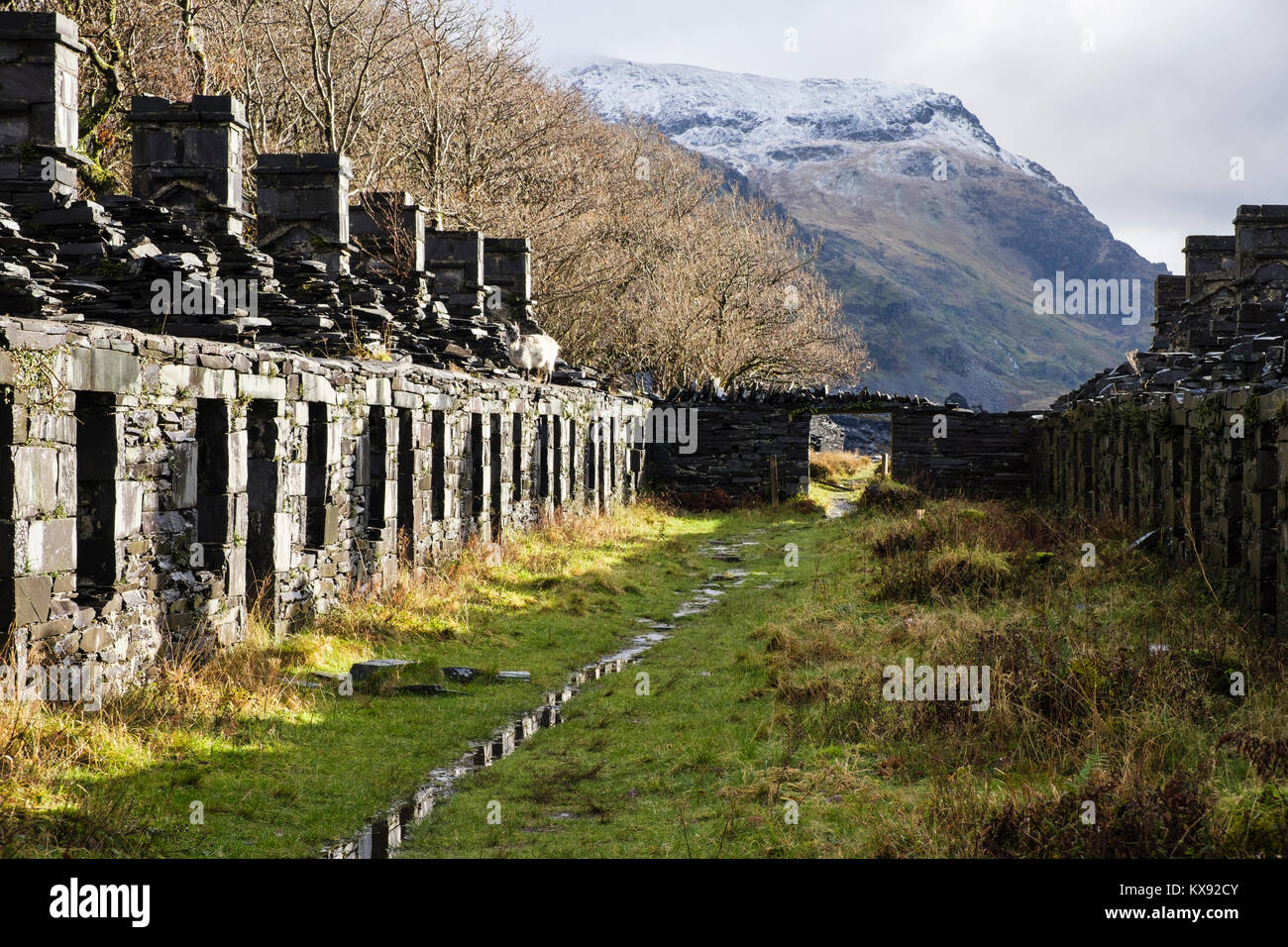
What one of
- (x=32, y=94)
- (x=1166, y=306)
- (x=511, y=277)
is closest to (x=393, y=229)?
(x=511, y=277)

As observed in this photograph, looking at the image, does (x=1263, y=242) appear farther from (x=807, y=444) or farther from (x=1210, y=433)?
(x=1210, y=433)

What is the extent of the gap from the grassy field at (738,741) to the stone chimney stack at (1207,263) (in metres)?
19.3

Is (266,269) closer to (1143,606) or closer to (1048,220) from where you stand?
(1143,606)

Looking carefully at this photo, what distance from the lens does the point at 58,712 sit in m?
7.65

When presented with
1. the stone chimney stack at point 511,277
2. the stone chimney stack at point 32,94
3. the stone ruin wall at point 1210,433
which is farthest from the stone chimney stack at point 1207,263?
the stone chimney stack at point 32,94

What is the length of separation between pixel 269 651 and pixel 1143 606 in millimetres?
8700

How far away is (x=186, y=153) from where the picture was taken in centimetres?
1588

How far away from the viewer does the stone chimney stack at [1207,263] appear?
98.8ft

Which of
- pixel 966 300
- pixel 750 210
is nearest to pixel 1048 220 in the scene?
pixel 966 300

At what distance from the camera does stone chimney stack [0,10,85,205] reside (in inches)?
528

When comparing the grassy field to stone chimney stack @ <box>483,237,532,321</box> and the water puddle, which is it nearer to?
the water puddle

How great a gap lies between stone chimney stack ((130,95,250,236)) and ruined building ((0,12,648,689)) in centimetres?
3

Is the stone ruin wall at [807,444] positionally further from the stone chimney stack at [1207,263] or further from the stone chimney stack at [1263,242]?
the stone chimney stack at [1263,242]

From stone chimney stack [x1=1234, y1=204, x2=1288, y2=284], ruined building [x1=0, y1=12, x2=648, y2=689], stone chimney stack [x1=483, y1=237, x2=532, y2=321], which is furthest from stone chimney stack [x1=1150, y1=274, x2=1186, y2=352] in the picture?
ruined building [x1=0, y1=12, x2=648, y2=689]
